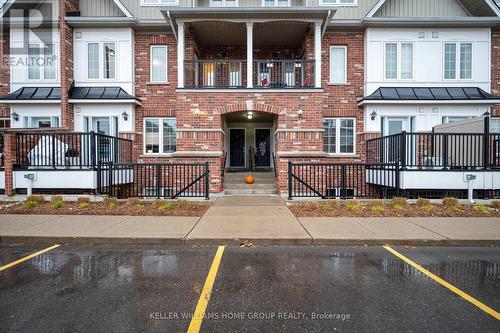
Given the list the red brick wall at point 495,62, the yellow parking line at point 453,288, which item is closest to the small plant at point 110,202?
the yellow parking line at point 453,288

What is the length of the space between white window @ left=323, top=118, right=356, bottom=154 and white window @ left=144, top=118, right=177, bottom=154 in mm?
7562

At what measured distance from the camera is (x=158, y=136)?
13.0 meters

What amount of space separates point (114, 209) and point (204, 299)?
551 cm

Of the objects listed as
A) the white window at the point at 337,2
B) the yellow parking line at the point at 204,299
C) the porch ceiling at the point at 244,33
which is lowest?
the yellow parking line at the point at 204,299

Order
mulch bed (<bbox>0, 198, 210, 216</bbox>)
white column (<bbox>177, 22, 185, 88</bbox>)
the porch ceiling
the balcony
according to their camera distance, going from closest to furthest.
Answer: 1. mulch bed (<bbox>0, 198, 210, 216</bbox>)
2. white column (<bbox>177, 22, 185, 88</bbox>)
3. the porch ceiling
4. the balcony

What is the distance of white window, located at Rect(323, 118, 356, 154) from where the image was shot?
12.9m

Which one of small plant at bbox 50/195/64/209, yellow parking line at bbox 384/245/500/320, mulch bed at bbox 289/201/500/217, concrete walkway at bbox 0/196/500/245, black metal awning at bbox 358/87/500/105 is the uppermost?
black metal awning at bbox 358/87/500/105

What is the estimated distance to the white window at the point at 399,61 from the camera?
12.7m

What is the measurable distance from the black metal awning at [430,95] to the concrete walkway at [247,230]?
7.15 meters

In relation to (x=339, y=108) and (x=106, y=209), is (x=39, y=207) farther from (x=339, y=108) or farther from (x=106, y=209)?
(x=339, y=108)

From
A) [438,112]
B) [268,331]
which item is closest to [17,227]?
[268,331]

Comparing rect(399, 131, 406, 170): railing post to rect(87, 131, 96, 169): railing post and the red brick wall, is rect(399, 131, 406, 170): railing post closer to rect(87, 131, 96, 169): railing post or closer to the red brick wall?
the red brick wall

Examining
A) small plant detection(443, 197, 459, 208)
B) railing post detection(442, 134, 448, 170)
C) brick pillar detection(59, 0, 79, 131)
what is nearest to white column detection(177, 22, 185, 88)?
brick pillar detection(59, 0, 79, 131)

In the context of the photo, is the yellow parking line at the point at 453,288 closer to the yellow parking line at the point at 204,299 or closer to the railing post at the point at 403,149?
the yellow parking line at the point at 204,299
